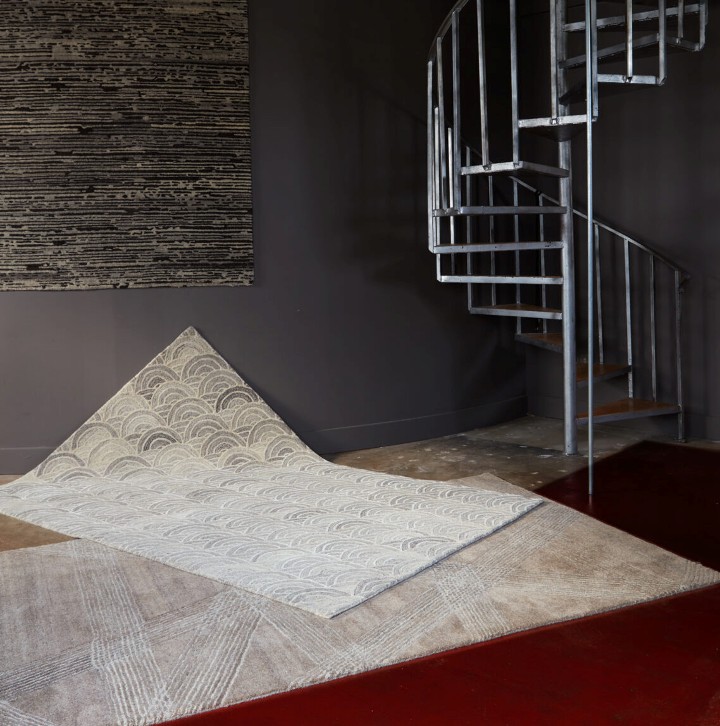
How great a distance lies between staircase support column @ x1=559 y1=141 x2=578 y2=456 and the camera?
4645 mm

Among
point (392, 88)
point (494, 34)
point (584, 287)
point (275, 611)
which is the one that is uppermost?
point (494, 34)

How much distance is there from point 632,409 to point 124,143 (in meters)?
Answer: 3.15

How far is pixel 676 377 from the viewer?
16.7 ft

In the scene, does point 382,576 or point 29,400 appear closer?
point 382,576

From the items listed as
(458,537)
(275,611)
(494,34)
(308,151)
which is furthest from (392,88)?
(275,611)

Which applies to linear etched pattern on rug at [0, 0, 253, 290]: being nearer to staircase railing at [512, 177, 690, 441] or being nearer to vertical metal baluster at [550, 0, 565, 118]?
vertical metal baluster at [550, 0, 565, 118]

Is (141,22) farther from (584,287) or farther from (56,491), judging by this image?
(584,287)

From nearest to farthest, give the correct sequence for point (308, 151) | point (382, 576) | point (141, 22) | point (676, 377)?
point (382, 576) < point (141, 22) < point (308, 151) < point (676, 377)

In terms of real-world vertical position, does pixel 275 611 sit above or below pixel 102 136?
below

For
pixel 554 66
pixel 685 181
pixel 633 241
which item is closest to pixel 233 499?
A: pixel 554 66

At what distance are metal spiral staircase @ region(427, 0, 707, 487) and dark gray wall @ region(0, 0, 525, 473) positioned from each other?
267 mm

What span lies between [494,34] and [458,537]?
3.67 m

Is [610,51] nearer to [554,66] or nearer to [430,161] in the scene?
[554,66]

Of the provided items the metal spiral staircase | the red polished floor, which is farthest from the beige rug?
the metal spiral staircase
